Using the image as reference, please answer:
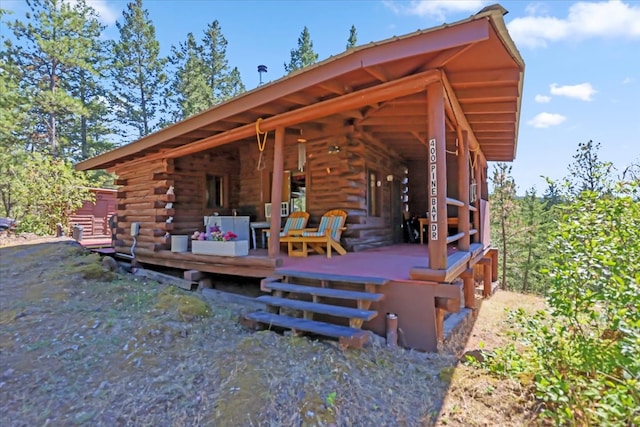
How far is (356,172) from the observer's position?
6.45 meters

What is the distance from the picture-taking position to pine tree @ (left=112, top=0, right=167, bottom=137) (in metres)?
20.1

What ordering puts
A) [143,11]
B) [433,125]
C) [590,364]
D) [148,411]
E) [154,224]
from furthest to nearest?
[143,11]
[154,224]
[433,125]
[148,411]
[590,364]

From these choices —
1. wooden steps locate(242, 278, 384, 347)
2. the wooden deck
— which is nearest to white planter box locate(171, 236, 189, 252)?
the wooden deck

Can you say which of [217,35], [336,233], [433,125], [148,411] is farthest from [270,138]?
[217,35]

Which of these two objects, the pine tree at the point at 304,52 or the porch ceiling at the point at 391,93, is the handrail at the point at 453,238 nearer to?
the porch ceiling at the point at 391,93

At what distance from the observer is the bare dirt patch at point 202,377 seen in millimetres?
2414

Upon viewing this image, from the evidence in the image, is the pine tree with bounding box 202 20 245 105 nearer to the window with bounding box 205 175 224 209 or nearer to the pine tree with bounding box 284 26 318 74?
the pine tree with bounding box 284 26 318 74

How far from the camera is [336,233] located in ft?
19.7

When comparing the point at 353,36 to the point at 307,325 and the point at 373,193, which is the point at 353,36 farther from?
the point at 307,325

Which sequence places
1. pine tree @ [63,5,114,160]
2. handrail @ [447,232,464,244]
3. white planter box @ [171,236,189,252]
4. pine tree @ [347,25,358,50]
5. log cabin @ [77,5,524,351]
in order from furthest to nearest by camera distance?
1. pine tree @ [347,25,358,50]
2. pine tree @ [63,5,114,160]
3. white planter box @ [171,236,189,252]
4. handrail @ [447,232,464,244]
5. log cabin @ [77,5,524,351]

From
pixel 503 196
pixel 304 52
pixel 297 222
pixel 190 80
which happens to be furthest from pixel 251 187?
→ pixel 190 80

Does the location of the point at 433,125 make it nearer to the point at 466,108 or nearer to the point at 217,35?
the point at 466,108

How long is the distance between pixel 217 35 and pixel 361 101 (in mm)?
21744

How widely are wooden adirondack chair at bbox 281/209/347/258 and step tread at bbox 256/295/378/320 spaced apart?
1.66 meters
